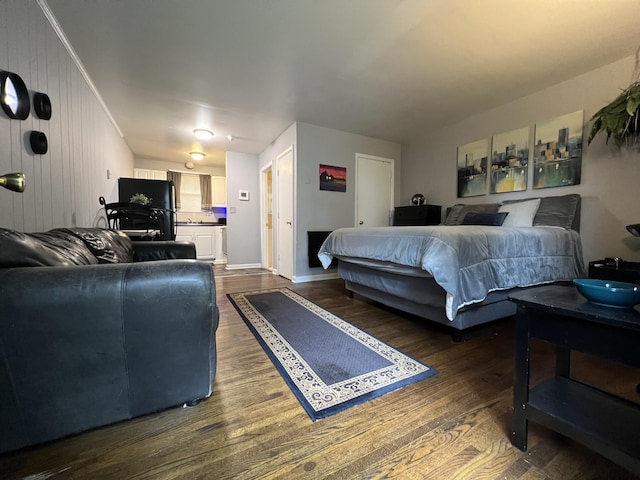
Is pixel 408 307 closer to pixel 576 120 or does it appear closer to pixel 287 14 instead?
pixel 287 14

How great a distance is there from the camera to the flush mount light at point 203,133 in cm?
418

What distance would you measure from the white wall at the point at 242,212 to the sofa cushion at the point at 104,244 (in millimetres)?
3324

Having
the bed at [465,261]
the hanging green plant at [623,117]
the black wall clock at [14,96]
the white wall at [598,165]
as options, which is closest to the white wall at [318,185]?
the bed at [465,261]

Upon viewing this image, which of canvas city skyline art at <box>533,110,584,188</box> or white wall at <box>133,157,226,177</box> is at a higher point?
white wall at <box>133,157,226,177</box>

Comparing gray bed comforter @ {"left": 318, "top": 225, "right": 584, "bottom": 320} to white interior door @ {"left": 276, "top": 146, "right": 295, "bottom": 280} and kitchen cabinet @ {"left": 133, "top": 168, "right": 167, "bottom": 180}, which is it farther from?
kitchen cabinet @ {"left": 133, "top": 168, "right": 167, "bottom": 180}

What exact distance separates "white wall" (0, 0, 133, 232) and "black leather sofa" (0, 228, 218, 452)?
40.0 inches

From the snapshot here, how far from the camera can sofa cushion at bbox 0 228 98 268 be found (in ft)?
2.82

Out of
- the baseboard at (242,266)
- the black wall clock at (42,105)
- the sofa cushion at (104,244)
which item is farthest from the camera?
the baseboard at (242,266)

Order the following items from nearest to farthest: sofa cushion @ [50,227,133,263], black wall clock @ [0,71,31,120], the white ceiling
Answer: black wall clock @ [0,71,31,120], sofa cushion @ [50,227,133,263], the white ceiling

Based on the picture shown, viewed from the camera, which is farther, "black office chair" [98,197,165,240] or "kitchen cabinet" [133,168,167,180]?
"kitchen cabinet" [133,168,167,180]

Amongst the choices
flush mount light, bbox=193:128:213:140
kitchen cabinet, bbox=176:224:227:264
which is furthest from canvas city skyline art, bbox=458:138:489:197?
kitchen cabinet, bbox=176:224:227:264

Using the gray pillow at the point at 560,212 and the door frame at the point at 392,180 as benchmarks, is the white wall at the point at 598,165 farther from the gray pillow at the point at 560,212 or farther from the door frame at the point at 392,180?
the door frame at the point at 392,180

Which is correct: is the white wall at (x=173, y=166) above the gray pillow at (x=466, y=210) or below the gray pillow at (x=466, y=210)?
above

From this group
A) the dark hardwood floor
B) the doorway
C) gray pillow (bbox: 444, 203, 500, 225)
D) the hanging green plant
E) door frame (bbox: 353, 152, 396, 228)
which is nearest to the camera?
the dark hardwood floor
